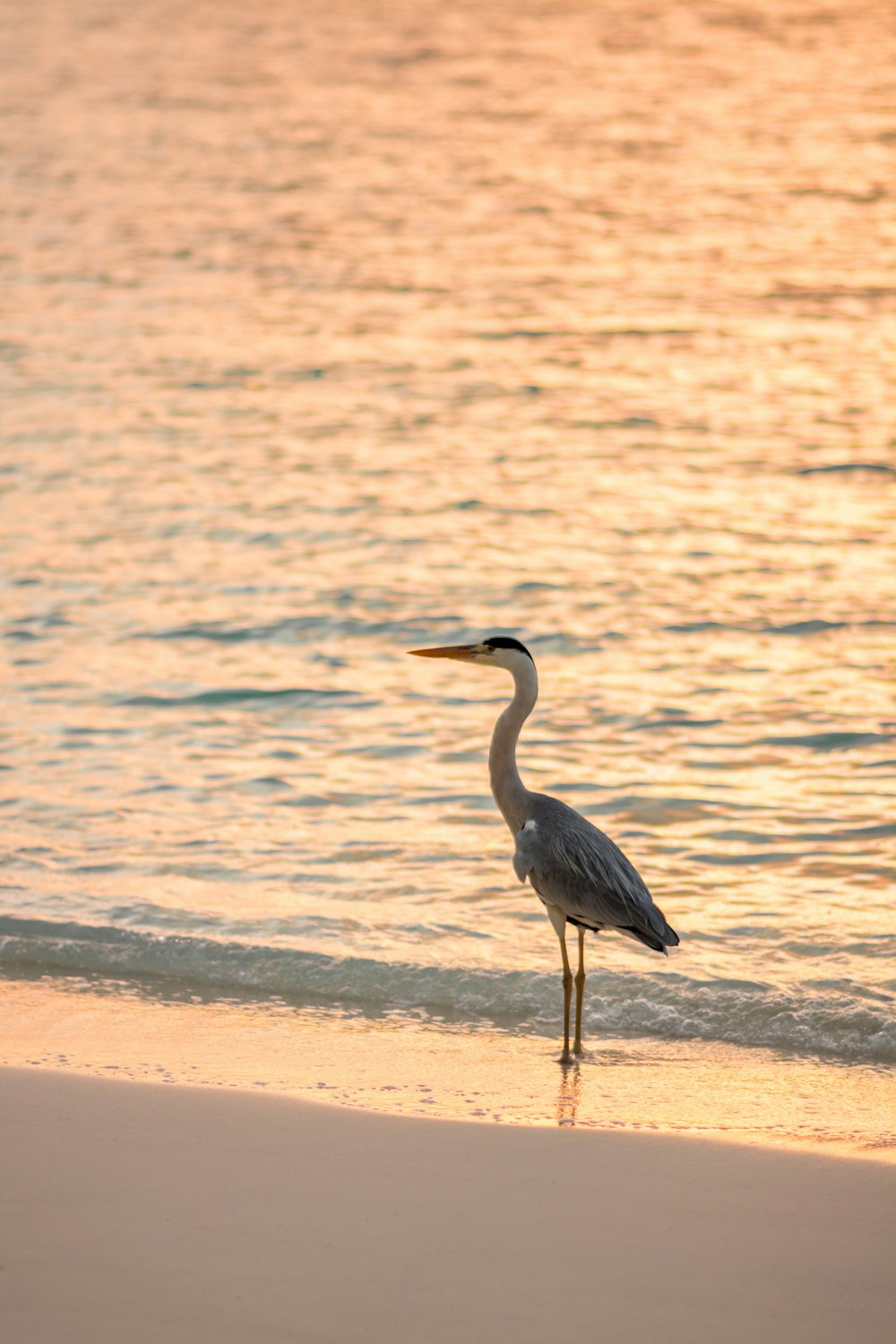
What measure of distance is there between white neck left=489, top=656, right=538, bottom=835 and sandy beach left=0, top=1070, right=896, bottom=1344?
1.96 meters

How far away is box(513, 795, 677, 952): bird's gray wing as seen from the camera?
676 centimetres

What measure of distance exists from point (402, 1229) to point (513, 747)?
2892 mm

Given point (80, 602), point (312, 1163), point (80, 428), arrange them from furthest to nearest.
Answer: point (80, 428) → point (80, 602) → point (312, 1163)

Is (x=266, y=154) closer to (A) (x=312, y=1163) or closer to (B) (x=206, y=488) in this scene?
(B) (x=206, y=488)

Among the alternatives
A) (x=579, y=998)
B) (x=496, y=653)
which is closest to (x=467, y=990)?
(x=579, y=998)

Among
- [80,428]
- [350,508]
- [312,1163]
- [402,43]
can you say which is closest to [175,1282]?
[312,1163]

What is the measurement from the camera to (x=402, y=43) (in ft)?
133

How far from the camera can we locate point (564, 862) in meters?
6.92

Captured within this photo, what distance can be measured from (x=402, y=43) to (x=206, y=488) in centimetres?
2769

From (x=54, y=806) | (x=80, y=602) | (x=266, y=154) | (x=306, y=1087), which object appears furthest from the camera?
(x=266, y=154)

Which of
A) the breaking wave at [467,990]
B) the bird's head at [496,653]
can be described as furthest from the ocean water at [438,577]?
the bird's head at [496,653]

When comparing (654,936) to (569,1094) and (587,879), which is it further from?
(569,1094)

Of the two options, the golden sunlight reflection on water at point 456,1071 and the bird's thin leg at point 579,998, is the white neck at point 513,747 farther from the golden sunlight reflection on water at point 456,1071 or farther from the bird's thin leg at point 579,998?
the golden sunlight reflection on water at point 456,1071

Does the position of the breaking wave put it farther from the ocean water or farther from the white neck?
the white neck
